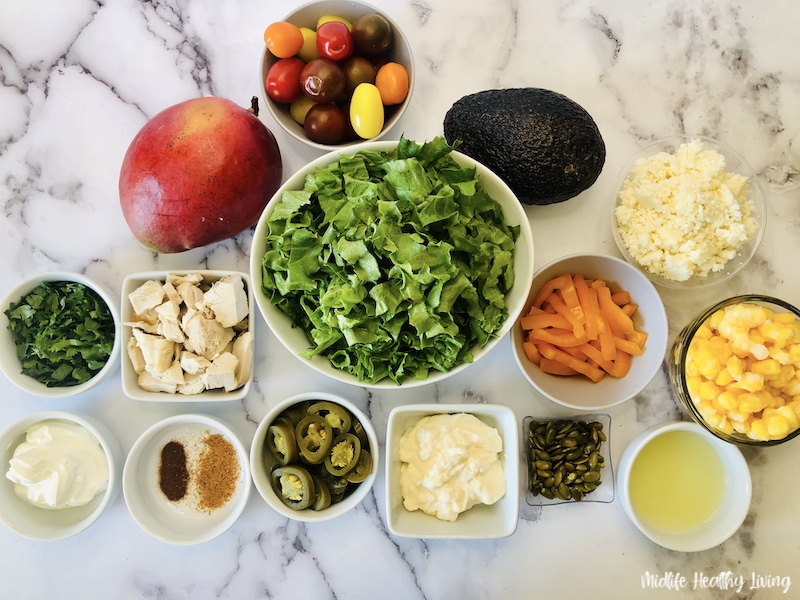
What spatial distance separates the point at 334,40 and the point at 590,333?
79 centimetres

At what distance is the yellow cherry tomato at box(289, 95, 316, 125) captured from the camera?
1363mm

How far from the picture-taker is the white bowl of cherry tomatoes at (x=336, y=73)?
4.20 ft

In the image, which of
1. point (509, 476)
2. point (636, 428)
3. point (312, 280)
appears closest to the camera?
point (312, 280)

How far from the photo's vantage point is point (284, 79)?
1.30 metres

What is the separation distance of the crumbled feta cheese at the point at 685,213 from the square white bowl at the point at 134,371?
32.4 inches

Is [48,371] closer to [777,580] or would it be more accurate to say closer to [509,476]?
[509,476]

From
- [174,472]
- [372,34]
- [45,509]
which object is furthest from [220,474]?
[372,34]

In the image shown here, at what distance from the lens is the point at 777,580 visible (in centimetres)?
142

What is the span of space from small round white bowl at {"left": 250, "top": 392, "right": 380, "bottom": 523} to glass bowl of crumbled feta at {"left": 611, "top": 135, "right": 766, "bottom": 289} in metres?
0.67

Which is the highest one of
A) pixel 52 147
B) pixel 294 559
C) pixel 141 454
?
pixel 52 147

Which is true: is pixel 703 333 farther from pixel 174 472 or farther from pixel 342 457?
pixel 174 472

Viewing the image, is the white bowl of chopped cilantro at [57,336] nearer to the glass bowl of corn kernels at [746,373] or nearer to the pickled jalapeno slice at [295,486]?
the pickled jalapeno slice at [295,486]

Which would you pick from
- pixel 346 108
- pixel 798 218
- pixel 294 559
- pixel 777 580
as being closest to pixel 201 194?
pixel 346 108

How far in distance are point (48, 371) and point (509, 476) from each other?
100 cm
